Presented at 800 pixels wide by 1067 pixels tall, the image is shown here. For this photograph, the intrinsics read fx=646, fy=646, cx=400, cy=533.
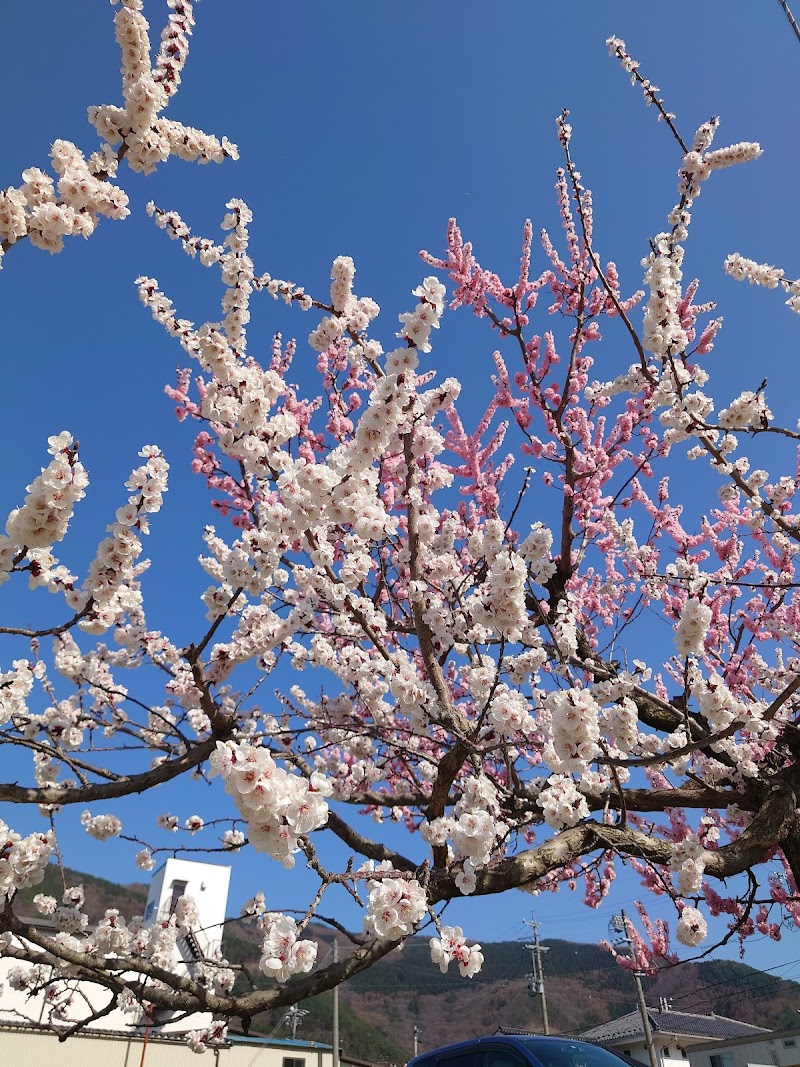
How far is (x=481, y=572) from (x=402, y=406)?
198 centimetres

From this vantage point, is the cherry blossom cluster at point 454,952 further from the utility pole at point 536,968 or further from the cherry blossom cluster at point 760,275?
the utility pole at point 536,968

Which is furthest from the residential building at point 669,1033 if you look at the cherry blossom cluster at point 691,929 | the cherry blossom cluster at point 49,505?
the cherry blossom cluster at point 49,505

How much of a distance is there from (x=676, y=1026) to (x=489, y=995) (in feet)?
129

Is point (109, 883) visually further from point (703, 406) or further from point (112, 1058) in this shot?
point (703, 406)

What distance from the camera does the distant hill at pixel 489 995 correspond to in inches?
1446

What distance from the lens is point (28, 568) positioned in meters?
2.88

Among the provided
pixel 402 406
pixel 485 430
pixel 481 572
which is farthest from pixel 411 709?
pixel 485 430

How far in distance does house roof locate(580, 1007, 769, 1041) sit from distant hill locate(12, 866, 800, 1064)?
370cm

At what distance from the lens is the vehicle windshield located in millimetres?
3594

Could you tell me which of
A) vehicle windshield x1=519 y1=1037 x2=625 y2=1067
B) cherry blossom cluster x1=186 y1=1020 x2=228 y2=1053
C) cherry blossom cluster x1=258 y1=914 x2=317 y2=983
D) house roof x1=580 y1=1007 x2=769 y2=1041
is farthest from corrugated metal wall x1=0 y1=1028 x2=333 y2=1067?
cherry blossom cluster x1=258 y1=914 x2=317 y2=983

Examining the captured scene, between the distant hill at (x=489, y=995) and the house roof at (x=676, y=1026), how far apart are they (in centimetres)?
370

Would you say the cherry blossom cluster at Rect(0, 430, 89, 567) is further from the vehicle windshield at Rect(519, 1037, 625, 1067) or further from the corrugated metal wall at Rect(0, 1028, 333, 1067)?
the corrugated metal wall at Rect(0, 1028, 333, 1067)

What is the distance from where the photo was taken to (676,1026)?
2345cm

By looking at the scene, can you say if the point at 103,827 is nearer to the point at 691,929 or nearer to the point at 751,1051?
the point at 691,929
